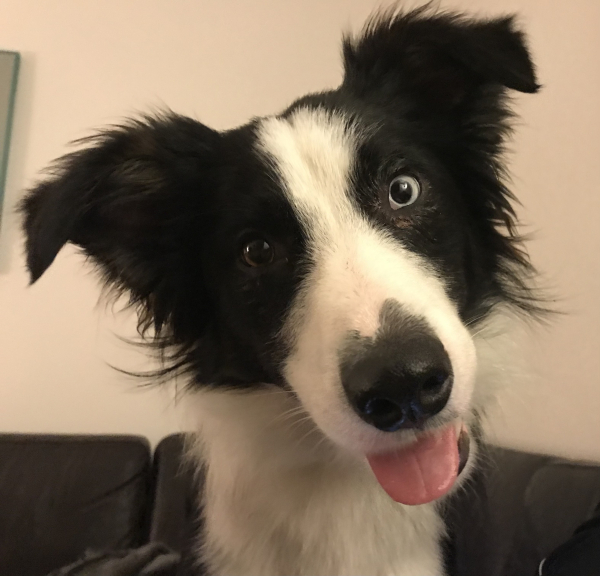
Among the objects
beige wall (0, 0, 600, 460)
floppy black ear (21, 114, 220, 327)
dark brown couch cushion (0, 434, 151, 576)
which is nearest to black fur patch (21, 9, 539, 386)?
floppy black ear (21, 114, 220, 327)

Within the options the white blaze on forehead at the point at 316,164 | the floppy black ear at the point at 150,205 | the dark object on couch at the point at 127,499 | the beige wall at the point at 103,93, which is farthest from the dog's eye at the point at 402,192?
the beige wall at the point at 103,93

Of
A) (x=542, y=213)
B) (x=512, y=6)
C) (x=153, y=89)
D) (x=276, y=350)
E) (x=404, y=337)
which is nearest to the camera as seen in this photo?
(x=404, y=337)

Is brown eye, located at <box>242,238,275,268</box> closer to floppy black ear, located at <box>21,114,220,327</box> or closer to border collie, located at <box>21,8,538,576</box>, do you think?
border collie, located at <box>21,8,538,576</box>

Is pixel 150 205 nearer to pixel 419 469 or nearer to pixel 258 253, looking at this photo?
pixel 258 253

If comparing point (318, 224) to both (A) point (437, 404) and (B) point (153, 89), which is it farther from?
(B) point (153, 89)

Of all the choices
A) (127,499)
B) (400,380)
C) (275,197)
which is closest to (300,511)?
(400,380)

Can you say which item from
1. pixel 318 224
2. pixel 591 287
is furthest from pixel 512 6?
pixel 318 224

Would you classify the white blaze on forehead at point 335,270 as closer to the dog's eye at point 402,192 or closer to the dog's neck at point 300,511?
the dog's eye at point 402,192

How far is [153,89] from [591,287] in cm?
231

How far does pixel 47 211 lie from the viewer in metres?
1.03

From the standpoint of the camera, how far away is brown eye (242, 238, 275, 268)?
1.16 metres

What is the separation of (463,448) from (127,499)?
1725mm

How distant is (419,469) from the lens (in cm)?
104

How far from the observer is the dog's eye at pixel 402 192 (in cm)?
114
